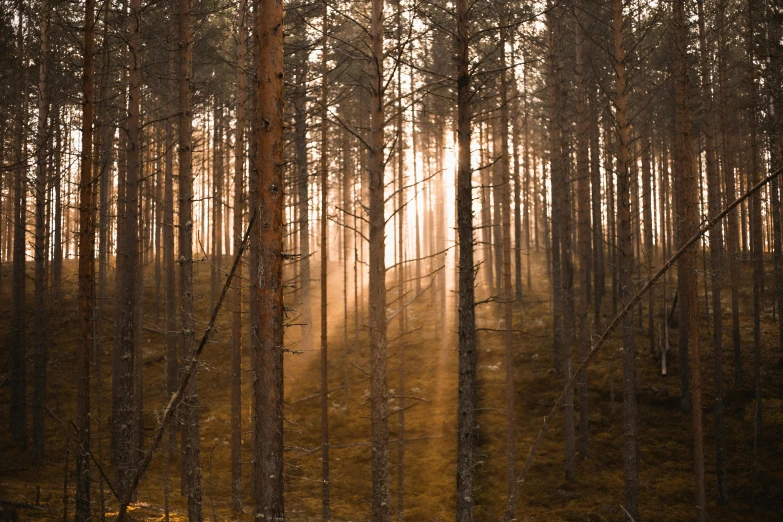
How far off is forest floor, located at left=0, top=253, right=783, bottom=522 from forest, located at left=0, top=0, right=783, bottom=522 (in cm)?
10

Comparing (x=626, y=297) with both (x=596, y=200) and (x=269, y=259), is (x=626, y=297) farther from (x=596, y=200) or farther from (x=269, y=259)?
(x=596, y=200)

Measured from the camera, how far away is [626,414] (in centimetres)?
1168

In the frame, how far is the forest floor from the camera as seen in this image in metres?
14.4

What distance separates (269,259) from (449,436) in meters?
14.0

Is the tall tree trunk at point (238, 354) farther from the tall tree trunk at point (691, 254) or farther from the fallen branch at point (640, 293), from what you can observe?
the fallen branch at point (640, 293)

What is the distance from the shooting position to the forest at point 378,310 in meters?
9.21

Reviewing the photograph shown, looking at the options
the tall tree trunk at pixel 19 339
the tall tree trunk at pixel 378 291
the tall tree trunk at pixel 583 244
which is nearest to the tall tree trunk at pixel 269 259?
the tall tree trunk at pixel 378 291

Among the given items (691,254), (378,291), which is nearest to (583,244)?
(691,254)

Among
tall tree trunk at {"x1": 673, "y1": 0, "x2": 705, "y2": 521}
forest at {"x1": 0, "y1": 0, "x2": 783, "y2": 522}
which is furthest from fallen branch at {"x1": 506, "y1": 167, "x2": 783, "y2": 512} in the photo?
tall tree trunk at {"x1": 673, "y1": 0, "x2": 705, "y2": 521}

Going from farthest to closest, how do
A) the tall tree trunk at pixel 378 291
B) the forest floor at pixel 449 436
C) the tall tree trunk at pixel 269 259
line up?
the forest floor at pixel 449 436 < the tall tree trunk at pixel 378 291 < the tall tree trunk at pixel 269 259

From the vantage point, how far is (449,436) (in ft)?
62.7

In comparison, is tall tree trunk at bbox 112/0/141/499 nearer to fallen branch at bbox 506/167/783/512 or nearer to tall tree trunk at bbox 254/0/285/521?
tall tree trunk at bbox 254/0/285/521

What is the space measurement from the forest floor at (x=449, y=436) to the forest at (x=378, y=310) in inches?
3.9

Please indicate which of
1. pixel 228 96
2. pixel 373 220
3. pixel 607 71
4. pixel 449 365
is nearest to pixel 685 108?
pixel 373 220
